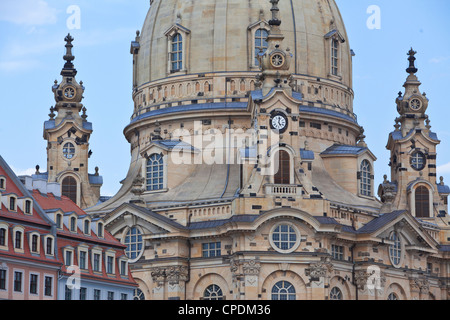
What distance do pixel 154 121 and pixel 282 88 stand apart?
1482 centimetres

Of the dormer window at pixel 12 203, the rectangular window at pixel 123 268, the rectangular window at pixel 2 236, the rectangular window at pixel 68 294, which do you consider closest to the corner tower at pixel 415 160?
the rectangular window at pixel 123 268

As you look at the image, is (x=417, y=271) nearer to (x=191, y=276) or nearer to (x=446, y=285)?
(x=446, y=285)

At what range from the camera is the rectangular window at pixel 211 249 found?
4579 inches

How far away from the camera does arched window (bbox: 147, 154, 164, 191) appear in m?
125

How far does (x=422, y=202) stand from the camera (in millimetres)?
131000

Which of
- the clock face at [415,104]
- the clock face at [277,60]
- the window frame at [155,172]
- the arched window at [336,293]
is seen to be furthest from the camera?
the clock face at [415,104]

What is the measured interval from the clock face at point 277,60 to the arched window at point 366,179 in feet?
44.1

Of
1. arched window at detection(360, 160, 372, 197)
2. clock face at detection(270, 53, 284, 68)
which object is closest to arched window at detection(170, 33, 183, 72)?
clock face at detection(270, 53, 284, 68)

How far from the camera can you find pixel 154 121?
12862cm

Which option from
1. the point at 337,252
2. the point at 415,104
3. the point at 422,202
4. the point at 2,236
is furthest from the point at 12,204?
the point at 415,104

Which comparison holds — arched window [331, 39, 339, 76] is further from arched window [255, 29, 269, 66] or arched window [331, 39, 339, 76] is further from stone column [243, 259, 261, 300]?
stone column [243, 259, 261, 300]

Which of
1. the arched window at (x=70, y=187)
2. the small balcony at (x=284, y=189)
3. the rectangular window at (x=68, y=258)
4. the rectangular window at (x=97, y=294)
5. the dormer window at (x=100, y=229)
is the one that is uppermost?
the arched window at (x=70, y=187)

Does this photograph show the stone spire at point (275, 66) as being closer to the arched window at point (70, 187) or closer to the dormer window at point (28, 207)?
the arched window at point (70, 187)
